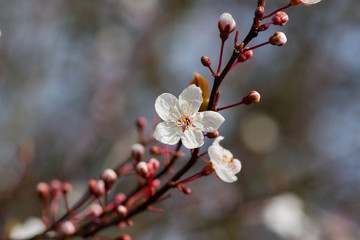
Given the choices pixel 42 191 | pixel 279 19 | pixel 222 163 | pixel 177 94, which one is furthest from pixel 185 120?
pixel 177 94

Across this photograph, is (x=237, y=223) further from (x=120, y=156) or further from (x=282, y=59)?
(x=282, y=59)

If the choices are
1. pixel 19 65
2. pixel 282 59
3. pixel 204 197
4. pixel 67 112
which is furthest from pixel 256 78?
pixel 19 65

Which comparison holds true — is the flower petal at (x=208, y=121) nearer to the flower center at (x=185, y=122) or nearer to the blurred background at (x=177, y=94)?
the flower center at (x=185, y=122)

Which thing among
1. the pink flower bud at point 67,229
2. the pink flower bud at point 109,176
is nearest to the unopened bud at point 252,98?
the pink flower bud at point 109,176

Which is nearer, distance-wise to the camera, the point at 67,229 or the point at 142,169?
the point at 142,169

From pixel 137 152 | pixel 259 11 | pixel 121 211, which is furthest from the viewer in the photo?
pixel 137 152

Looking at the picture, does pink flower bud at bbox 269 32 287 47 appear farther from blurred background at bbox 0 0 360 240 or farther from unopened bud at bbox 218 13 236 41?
blurred background at bbox 0 0 360 240

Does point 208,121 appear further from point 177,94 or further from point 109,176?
point 177,94
